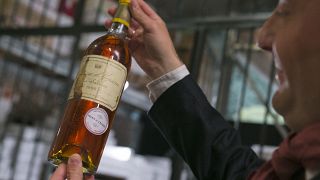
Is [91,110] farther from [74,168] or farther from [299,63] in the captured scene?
[299,63]

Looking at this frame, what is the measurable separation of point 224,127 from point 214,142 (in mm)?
42

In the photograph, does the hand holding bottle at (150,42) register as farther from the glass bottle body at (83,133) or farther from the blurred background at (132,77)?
the blurred background at (132,77)

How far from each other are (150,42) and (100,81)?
0.74 ft

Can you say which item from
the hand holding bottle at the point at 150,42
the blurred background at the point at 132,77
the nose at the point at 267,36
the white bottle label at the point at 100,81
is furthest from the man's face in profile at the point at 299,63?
the blurred background at the point at 132,77

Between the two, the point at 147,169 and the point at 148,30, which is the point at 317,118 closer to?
the point at 148,30

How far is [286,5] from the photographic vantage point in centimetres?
54

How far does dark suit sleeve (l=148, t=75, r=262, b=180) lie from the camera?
0.90m

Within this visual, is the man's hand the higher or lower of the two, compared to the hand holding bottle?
lower

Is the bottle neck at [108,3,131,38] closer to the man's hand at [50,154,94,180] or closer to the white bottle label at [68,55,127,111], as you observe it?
the white bottle label at [68,55,127,111]

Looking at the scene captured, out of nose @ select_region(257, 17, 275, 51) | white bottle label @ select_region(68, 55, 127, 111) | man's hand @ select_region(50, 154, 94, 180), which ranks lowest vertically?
man's hand @ select_region(50, 154, 94, 180)

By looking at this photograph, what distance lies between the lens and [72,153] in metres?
0.68

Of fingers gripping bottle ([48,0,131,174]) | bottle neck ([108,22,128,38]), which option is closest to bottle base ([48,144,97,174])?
fingers gripping bottle ([48,0,131,174])

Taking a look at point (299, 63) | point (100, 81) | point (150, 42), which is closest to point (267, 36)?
point (299, 63)

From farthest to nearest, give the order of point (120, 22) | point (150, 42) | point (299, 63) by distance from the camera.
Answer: point (150, 42) → point (120, 22) → point (299, 63)
